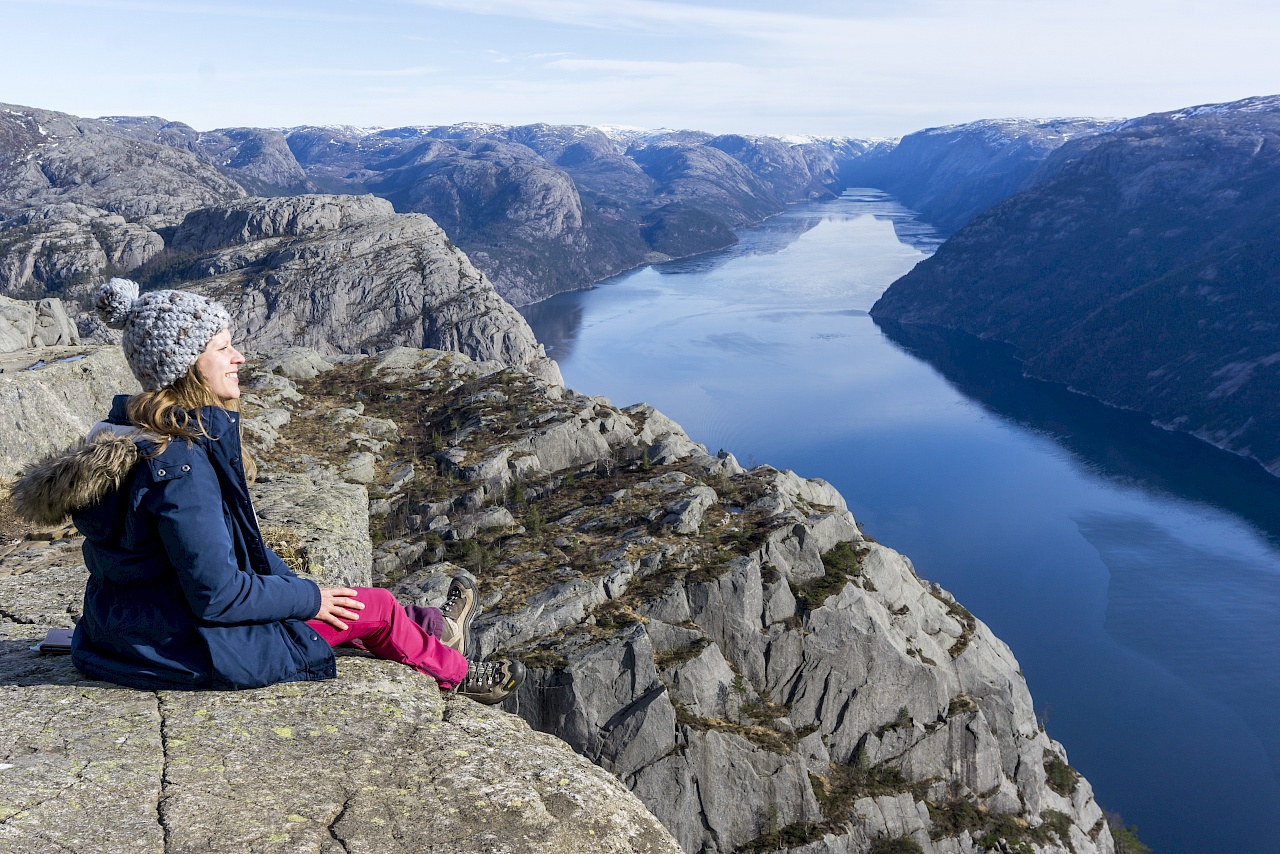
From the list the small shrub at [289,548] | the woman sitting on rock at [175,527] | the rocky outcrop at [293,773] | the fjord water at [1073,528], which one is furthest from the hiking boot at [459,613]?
the fjord water at [1073,528]

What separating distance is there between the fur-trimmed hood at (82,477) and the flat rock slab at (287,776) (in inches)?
66.3

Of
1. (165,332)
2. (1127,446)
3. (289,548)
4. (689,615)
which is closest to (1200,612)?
(1127,446)

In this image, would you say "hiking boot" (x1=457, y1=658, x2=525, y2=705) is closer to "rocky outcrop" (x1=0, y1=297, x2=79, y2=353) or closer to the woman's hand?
the woman's hand

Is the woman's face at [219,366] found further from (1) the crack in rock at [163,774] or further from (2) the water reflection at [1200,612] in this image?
(2) the water reflection at [1200,612]

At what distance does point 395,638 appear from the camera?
7711 millimetres

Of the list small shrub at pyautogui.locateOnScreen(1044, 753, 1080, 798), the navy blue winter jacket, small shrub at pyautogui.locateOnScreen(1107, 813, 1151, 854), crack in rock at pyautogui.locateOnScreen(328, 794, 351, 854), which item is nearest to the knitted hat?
the navy blue winter jacket

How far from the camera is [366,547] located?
40.3ft

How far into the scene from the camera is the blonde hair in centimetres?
566

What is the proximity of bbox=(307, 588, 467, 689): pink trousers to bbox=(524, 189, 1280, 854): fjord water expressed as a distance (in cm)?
6831

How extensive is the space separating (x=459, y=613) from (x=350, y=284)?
129991mm

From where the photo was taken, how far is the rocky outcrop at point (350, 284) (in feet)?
408

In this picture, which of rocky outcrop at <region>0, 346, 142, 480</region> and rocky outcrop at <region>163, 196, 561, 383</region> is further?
rocky outcrop at <region>163, 196, 561, 383</region>

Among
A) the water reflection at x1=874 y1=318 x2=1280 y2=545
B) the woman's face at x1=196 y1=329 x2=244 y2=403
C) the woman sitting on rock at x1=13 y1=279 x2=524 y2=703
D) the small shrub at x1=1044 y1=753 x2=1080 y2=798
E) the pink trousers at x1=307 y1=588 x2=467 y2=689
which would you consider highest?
the woman's face at x1=196 y1=329 x2=244 y2=403

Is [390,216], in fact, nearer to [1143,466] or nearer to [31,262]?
[31,262]
